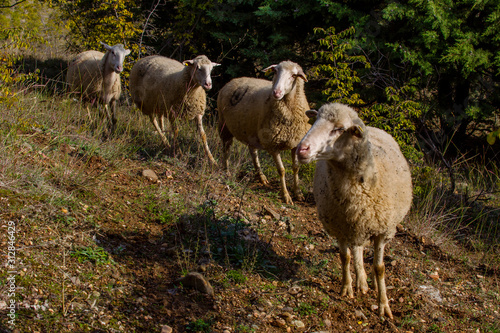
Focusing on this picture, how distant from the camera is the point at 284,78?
5645 millimetres

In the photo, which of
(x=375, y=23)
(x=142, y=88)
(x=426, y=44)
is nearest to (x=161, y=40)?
(x=142, y=88)

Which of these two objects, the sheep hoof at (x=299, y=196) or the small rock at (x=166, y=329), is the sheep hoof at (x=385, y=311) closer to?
the small rock at (x=166, y=329)

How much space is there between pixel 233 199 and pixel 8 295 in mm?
3059

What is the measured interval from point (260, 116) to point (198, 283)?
3.25 metres

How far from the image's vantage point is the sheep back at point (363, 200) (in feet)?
11.4

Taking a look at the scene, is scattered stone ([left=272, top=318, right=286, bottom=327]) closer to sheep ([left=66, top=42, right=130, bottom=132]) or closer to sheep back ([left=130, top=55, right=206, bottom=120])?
sheep back ([left=130, top=55, right=206, bottom=120])

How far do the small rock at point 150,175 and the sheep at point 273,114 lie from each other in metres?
1.58

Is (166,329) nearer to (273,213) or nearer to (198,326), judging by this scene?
(198,326)

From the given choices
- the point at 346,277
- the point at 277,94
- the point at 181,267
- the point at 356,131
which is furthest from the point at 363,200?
the point at 277,94

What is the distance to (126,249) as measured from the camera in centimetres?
379

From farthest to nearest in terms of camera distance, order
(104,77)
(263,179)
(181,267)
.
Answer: (104,77) < (263,179) < (181,267)

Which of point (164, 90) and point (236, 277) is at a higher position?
point (164, 90)

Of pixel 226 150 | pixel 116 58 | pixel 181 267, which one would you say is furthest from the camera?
pixel 116 58

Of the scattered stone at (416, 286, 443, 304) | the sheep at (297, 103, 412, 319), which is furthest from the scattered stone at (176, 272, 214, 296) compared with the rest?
the scattered stone at (416, 286, 443, 304)
